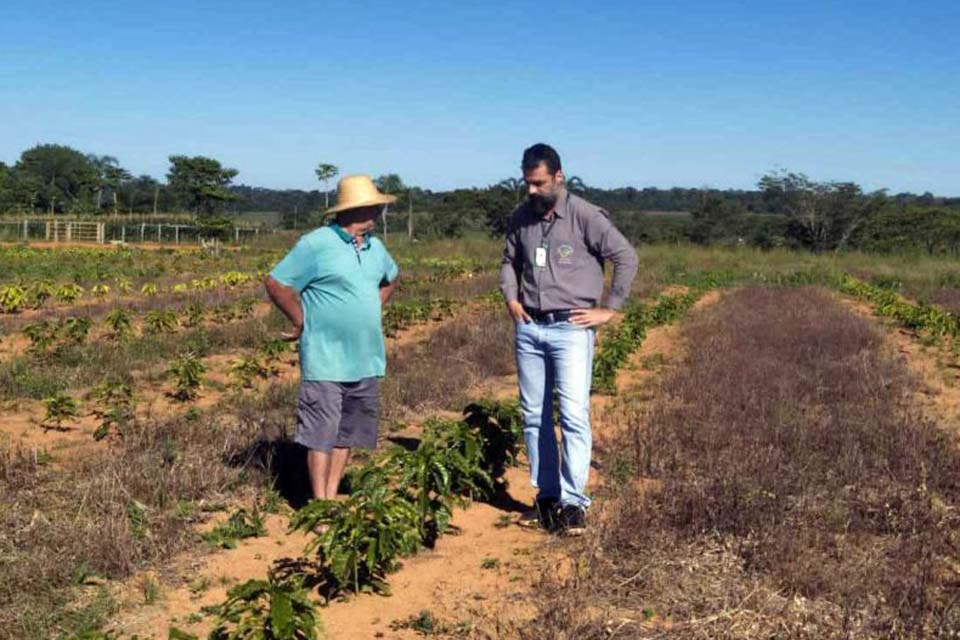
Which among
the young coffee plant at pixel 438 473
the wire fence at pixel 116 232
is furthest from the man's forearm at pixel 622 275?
the wire fence at pixel 116 232

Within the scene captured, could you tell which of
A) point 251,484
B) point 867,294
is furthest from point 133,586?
point 867,294

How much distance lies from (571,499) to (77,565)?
2392 mm

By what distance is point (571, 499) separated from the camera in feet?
15.2

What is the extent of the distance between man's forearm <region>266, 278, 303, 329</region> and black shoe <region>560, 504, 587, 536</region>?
1.75 meters

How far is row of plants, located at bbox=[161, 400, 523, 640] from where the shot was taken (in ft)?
10.5

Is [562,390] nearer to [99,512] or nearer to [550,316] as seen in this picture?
[550,316]

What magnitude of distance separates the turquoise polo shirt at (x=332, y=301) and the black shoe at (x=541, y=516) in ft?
3.93

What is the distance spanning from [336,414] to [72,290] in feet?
41.2

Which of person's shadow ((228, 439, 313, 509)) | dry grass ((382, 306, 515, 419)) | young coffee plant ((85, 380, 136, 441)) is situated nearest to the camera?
person's shadow ((228, 439, 313, 509))

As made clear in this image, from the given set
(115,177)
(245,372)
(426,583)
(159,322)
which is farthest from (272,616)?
(115,177)

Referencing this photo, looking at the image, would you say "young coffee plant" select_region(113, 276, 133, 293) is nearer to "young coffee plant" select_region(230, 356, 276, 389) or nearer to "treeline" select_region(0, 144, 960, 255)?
"young coffee plant" select_region(230, 356, 276, 389)

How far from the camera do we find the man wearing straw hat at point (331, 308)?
4.62 m

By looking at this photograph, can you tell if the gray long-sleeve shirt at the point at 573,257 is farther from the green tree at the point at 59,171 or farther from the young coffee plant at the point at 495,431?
the green tree at the point at 59,171

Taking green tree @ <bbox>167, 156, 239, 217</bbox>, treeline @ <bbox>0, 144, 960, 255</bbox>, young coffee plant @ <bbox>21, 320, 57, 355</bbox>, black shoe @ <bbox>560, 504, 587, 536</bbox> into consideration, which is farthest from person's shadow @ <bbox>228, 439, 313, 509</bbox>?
green tree @ <bbox>167, 156, 239, 217</bbox>
